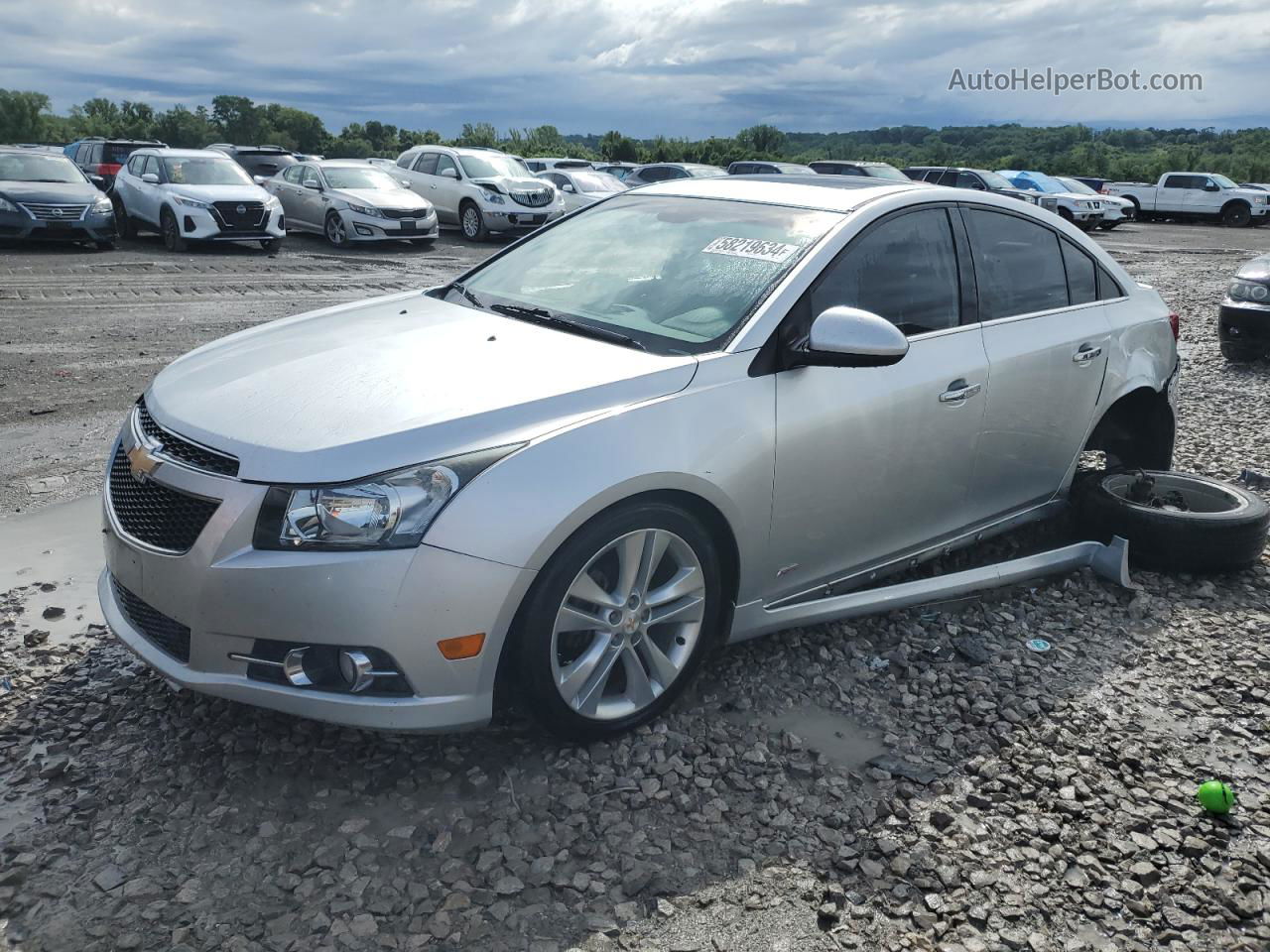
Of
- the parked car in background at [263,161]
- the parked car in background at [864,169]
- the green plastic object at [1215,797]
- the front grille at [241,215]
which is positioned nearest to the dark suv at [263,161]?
the parked car in background at [263,161]

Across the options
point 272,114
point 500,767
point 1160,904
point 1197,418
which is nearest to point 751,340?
point 500,767

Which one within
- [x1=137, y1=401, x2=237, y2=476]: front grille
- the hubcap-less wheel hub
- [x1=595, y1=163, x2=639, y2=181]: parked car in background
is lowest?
the hubcap-less wheel hub

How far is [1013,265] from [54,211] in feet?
46.9

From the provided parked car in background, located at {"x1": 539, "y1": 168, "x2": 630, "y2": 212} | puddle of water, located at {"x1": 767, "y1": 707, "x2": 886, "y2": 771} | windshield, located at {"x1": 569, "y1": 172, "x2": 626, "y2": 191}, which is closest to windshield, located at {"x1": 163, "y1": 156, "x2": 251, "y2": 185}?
parked car in background, located at {"x1": 539, "y1": 168, "x2": 630, "y2": 212}

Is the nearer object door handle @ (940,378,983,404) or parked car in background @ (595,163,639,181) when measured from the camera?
door handle @ (940,378,983,404)

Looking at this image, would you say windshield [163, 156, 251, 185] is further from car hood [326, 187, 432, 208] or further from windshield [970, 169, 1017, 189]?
windshield [970, 169, 1017, 189]

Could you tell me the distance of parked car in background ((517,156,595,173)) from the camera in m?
27.2

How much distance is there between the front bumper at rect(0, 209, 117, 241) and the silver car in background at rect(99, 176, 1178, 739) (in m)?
12.7

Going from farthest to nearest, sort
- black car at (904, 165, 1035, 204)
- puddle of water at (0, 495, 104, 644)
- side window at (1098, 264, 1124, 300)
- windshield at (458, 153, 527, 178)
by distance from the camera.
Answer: black car at (904, 165, 1035, 204) → windshield at (458, 153, 527, 178) → side window at (1098, 264, 1124, 300) → puddle of water at (0, 495, 104, 644)

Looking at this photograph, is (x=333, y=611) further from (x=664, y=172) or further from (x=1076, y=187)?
(x=1076, y=187)

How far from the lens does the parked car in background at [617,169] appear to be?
89.7ft

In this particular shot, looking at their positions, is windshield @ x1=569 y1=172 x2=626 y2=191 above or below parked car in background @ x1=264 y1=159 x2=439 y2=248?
above

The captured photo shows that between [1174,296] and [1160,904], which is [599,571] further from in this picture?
[1174,296]

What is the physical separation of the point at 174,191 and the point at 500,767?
14.9 metres
